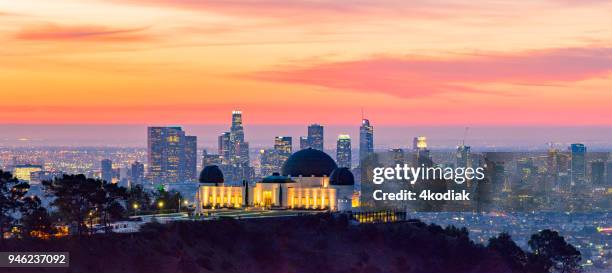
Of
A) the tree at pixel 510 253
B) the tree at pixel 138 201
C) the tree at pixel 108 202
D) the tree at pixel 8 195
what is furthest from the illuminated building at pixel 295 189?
the tree at pixel 8 195

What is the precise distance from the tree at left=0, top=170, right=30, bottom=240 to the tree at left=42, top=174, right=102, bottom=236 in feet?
14.5

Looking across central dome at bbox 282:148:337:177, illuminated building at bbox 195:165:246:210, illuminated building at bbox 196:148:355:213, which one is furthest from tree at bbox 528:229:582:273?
illuminated building at bbox 195:165:246:210

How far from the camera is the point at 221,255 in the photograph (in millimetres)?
103500

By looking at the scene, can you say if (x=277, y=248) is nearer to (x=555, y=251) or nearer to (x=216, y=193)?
(x=216, y=193)

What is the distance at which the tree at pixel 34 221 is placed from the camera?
3644 inches

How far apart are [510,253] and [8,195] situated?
5684 centimetres

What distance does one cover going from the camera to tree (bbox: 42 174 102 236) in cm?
9838

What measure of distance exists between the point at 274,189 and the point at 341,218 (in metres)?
12.4

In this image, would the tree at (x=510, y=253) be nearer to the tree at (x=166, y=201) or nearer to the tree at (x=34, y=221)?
the tree at (x=166, y=201)

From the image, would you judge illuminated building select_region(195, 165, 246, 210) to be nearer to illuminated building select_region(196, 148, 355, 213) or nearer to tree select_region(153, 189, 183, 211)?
illuminated building select_region(196, 148, 355, 213)

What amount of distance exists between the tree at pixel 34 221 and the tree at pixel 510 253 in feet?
166

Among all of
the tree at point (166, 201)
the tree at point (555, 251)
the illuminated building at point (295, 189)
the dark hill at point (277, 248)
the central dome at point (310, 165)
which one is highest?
the central dome at point (310, 165)

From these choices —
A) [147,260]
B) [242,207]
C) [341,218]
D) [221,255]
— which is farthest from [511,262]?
[147,260]

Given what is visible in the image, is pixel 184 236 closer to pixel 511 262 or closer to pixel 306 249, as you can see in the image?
pixel 306 249
